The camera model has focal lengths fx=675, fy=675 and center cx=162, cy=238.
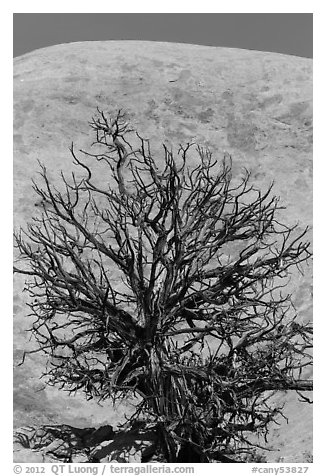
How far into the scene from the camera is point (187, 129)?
3775cm

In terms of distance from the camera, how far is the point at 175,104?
129 feet

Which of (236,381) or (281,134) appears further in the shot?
(281,134)

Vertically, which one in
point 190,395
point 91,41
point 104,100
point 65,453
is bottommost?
point 65,453

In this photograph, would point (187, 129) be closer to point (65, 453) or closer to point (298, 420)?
point (298, 420)

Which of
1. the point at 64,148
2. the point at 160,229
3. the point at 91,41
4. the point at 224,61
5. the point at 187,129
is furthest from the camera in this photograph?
the point at 91,41

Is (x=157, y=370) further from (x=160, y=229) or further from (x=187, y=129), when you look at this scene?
(x=187, y=129)

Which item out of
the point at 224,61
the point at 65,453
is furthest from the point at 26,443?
the point at 224,61

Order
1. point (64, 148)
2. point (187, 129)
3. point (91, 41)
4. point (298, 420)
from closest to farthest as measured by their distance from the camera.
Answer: point (298, 420) → point (64, 148) → point (187, 129) → point (91, 41)

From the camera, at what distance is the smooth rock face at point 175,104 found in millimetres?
34344

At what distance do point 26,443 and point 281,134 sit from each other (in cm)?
2825

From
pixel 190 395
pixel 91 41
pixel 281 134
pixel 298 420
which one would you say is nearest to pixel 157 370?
pixel 190 395

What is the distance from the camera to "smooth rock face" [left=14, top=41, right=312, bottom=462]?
34.3m

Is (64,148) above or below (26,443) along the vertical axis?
above

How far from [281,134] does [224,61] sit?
863cm
